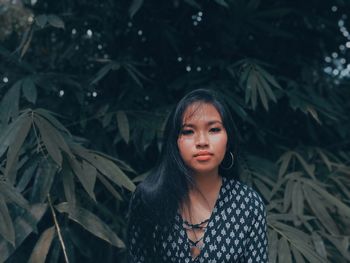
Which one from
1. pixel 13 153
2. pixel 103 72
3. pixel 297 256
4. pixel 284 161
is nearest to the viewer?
pixel 13 153

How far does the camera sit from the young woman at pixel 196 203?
3.71 feet

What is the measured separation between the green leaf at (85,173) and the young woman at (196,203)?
20 cm

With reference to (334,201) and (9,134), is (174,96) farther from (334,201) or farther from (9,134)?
(9,134)

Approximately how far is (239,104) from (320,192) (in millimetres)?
398

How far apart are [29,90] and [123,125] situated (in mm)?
295

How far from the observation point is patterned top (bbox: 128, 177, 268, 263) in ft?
3.78

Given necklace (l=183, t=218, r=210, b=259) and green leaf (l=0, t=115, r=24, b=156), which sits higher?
green leaf (l=0, t=115, r=24, b=156)

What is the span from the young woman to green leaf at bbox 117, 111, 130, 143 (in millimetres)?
444

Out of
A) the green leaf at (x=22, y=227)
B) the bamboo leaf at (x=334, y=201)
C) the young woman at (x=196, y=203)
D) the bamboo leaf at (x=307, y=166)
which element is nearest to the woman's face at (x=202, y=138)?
the young woman at (x=196, y=203)

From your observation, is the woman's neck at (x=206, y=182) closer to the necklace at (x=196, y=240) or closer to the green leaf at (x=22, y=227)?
the necklace at (x=196, y=240)

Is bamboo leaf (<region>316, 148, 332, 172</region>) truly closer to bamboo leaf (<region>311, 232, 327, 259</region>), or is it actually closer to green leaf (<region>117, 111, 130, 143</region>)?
bamboo leaf (<region>311, 232, 327, 259</region>)

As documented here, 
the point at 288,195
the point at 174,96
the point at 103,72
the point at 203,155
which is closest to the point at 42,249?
the point at 203,155

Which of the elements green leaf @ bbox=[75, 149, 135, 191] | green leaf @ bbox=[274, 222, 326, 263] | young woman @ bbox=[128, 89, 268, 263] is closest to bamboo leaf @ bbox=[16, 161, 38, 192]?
green leaf @ bbox=[75, 149, 135, 191]

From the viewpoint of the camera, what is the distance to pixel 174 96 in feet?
6.81
